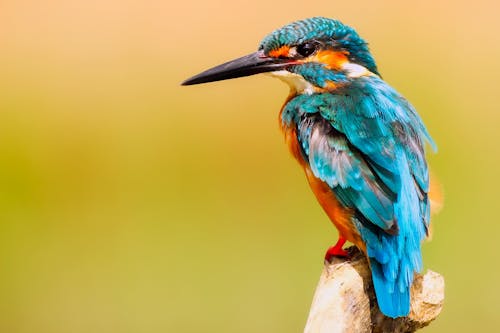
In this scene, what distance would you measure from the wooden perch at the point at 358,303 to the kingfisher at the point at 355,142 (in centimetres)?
5

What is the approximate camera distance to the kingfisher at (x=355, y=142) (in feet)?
11.0

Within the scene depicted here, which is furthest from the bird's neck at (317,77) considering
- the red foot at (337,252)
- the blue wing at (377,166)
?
the red foot at (337,252)

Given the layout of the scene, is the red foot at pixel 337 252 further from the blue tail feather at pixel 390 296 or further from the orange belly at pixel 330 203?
the blue tail feather at pixel 390 296

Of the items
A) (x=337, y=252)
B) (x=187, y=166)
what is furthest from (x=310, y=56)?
(x=187, y=166)

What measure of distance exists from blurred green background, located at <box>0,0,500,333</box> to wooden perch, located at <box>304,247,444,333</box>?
5.87ft

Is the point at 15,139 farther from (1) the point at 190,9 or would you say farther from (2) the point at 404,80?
(2) the point at 404,80

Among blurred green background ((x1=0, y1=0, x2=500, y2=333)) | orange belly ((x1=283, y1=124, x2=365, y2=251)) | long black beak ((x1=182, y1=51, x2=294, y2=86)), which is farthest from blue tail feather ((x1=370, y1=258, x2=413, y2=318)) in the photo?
blurred green background ((x1=0, y1=0, x2=500, y2=333))

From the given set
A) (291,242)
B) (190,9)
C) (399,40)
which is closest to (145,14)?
(190,9)

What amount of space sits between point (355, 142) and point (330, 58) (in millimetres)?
489

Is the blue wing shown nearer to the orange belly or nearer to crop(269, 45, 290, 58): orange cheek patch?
the orange belly

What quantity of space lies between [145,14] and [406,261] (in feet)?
15.1

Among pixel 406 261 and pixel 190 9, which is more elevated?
pixel 190 9

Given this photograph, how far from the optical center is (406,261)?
3.31 meters

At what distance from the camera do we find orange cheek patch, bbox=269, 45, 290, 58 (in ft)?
12.5
